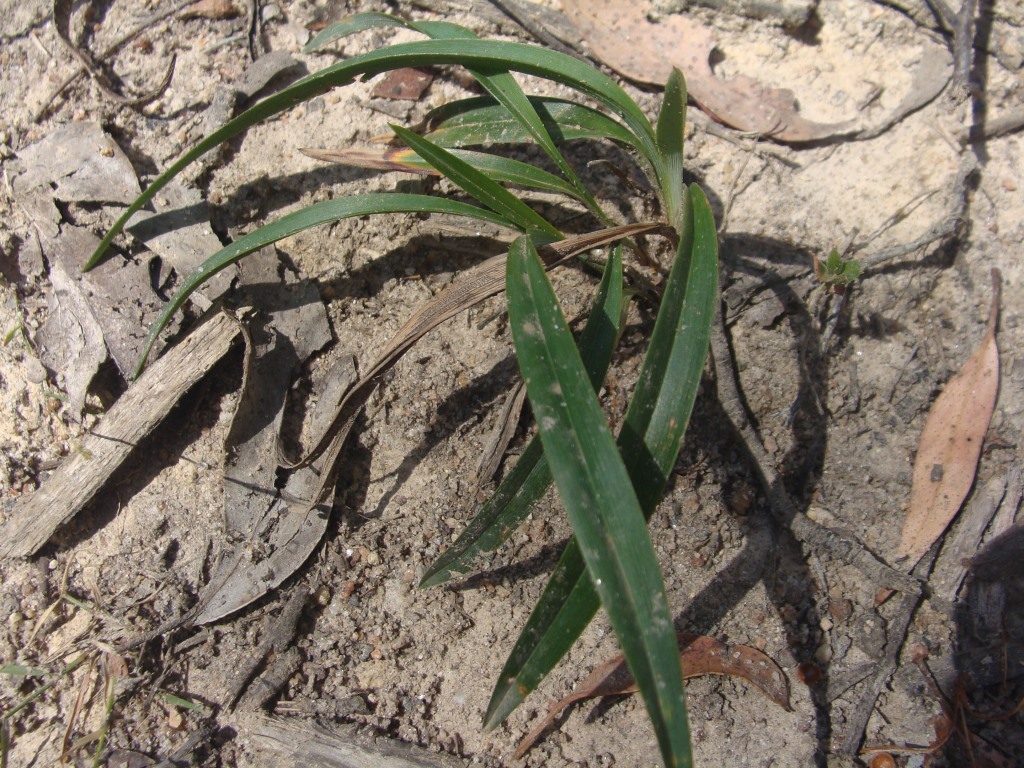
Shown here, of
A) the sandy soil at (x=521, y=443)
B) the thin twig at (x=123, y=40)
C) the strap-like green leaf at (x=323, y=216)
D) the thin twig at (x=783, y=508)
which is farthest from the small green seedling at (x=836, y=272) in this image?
the thin twig at (x=123, y=40)

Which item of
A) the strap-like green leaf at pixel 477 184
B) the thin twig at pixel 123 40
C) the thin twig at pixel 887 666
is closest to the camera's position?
the strap-like green leaf at pixel 477 184

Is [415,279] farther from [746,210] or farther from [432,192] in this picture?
[746,210]

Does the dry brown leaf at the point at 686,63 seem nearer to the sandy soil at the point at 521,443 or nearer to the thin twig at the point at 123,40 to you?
the sandy soil at the point at 521,443

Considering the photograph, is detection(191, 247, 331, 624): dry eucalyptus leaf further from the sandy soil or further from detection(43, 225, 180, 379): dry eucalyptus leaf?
detection(43, 225, 180, 379): dry eucalyptus leaf

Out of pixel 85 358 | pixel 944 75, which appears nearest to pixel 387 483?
pixel 85 358

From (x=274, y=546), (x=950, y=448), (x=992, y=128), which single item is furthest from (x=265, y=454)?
(x=992, y=128)

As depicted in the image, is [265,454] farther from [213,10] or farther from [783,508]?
[213,10]

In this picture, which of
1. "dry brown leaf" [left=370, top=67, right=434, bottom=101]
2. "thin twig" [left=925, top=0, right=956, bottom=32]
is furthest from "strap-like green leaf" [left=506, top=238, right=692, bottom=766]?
"thin twig" [left=925, top=0, right=956, bottom=32]
